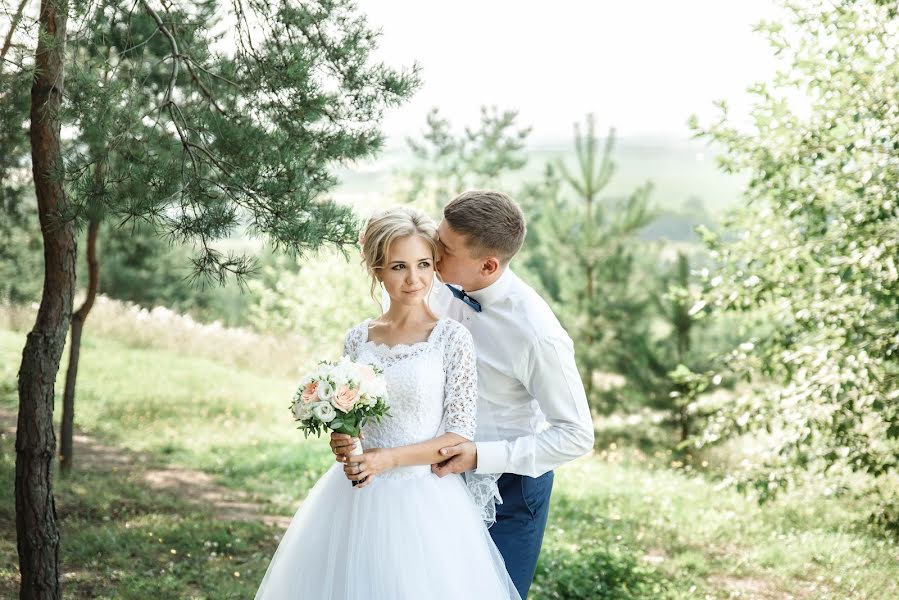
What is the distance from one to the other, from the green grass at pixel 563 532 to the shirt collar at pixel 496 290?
2.38 meters

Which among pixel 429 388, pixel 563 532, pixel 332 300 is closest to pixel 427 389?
pixel 429 388

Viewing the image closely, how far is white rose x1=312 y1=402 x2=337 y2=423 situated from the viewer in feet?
8.04

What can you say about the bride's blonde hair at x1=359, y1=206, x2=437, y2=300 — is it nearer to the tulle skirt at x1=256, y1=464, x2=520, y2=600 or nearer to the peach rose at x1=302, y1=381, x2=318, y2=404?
the peach rose at x1=302, y1=381, x2=318, y2=404

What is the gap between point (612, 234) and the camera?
1067 cm

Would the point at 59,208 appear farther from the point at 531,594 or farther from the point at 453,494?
the point at 531,594

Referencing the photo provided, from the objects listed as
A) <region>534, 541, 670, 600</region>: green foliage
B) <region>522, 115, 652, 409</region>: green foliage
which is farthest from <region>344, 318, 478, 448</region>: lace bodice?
<region>522, 115, 652, 409</region>: green foliage

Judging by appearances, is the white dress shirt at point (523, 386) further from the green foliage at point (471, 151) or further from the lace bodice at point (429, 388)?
the green foliage at point (471, 151)

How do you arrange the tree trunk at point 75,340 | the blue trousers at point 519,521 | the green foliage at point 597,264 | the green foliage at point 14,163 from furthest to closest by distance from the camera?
1. the green foliage at point 597,264
2. the tree trunk at point 75,340
3. the green foliage at point 14,163
4. the blue trousers at point 519,521

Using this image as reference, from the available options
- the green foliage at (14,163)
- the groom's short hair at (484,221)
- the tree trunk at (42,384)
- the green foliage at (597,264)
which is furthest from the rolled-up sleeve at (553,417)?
the green foliage at (597,264)

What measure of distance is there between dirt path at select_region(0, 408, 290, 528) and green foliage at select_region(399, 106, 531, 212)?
26.1 feet

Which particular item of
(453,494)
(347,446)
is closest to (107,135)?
(347,446)

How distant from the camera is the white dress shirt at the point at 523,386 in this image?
9.25 ft

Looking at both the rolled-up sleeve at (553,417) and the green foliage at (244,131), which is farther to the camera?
the green foliage at (244,131)

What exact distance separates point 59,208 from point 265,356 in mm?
10947
